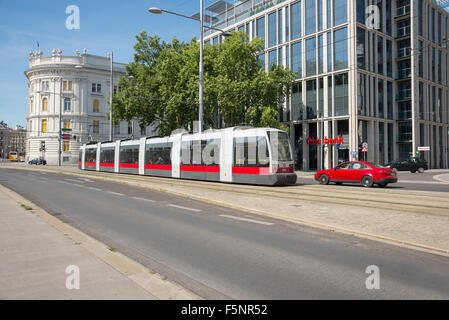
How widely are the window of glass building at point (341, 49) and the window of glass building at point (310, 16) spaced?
10.3 feet

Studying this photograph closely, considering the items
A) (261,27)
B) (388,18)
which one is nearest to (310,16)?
(261,27)

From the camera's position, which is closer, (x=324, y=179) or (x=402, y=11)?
(x=324, y=179)

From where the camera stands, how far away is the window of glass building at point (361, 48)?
3681 cm

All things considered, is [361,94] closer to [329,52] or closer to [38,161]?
[329,52]

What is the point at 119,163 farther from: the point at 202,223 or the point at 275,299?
the point at 275,299

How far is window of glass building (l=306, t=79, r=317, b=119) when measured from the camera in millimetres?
39894

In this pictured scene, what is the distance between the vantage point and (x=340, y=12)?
36875 mm

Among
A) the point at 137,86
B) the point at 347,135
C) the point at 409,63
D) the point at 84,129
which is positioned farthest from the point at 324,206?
the point at 84,129

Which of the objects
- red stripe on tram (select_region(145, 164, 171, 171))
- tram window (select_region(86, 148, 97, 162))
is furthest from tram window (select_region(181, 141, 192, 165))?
tram window (select_region(86, 148, 97, 162))

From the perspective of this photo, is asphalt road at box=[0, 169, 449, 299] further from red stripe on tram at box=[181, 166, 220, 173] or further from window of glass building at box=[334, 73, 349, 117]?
window of glass building at box=[334, 73, 349, 117]

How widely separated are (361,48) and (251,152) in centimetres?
2719

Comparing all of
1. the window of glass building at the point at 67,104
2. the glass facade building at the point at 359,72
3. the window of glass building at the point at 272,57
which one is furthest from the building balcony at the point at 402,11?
the window of glass building at the point at 67,104

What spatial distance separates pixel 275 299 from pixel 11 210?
26.3 ft

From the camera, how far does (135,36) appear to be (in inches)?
1610
